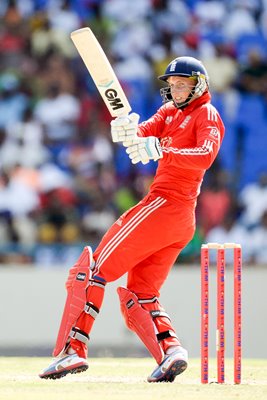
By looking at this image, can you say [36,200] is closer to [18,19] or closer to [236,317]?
[18,19]

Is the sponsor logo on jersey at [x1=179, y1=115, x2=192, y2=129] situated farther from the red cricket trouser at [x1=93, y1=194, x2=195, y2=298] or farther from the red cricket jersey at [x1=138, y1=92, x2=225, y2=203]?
the red cricket trouser at [x1=93, y1=194, x2=195, y2=298]

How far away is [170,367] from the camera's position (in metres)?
5.94

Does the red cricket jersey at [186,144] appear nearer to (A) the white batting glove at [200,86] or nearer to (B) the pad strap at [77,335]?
(A) the white batting glove at [200,86]

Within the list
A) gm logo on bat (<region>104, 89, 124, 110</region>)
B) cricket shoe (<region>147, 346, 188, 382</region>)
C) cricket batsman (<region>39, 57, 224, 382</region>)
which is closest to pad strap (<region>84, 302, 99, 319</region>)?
cricket batsman (<region>39, 57, 224, 382</region>)

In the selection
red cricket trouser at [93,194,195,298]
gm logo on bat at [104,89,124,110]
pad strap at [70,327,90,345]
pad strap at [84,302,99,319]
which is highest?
gm logo on bat at [104,89,124,110]

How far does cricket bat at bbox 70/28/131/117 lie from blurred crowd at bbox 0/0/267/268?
4.21m

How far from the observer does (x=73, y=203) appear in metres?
10.7

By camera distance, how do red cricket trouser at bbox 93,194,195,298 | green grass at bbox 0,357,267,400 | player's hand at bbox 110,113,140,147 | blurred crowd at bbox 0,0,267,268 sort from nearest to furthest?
green grass at bbox 0,357,267,400 → player's hand at bbox 110,113,140,147 → red cricket trouser at bbox 93,194,195,298 → blurred crowd at bbox 0,0,267,268

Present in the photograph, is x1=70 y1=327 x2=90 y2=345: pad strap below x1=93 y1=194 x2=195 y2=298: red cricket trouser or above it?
below

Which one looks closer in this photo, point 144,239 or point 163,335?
point 144,239

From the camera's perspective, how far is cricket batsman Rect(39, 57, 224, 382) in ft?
19.3

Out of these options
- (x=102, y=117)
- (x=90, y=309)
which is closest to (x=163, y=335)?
(x=90, y=309)

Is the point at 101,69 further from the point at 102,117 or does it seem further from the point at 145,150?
the point at 102,117

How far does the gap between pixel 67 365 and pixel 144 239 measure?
0.78 m
